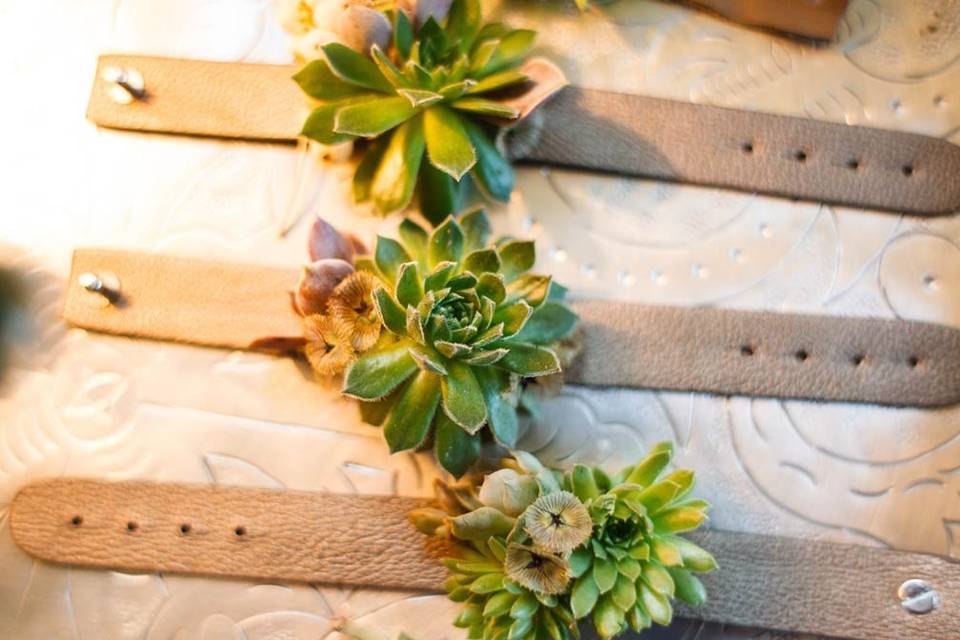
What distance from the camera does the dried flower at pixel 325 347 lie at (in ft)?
2.14

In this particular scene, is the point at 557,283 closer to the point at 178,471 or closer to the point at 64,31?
the point at 178,471

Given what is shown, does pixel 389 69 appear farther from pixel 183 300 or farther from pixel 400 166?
pixel 183 300

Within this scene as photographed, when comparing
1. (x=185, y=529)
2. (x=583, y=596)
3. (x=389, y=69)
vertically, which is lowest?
(x=185, y=529)

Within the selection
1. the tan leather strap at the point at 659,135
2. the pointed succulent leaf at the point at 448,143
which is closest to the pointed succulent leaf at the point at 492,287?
the pointed succulent leaf at the point at 448,143

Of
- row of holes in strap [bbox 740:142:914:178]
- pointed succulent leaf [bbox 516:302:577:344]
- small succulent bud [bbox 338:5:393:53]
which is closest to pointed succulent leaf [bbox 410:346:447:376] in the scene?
pointed succulent leaf [bbox 516:302:577:344]

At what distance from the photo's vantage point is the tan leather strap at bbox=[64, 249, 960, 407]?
741mm

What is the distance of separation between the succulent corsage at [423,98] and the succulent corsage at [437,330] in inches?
2.1

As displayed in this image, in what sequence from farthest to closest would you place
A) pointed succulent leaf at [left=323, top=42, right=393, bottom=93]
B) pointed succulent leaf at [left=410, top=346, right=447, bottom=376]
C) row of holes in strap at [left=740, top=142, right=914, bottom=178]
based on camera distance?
row of holes in strap at [left=740, top=142, right=914, bottom=178], pointed succulent leaf at [left=323, top=42, right=393, bottom=93], pointed succulent leaf at [left=410, top=346, right=447, bottom=376]

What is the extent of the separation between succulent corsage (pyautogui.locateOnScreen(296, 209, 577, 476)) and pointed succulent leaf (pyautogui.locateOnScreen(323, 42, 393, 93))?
14cm

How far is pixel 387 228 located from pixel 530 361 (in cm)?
23

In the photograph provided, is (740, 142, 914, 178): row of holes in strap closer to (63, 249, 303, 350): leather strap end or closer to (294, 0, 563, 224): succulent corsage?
(294, 0, 563, 224): succulent corsage

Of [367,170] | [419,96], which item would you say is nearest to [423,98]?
[419,96]

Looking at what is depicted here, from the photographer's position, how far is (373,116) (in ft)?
2.30

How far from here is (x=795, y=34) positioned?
0.82 metres
